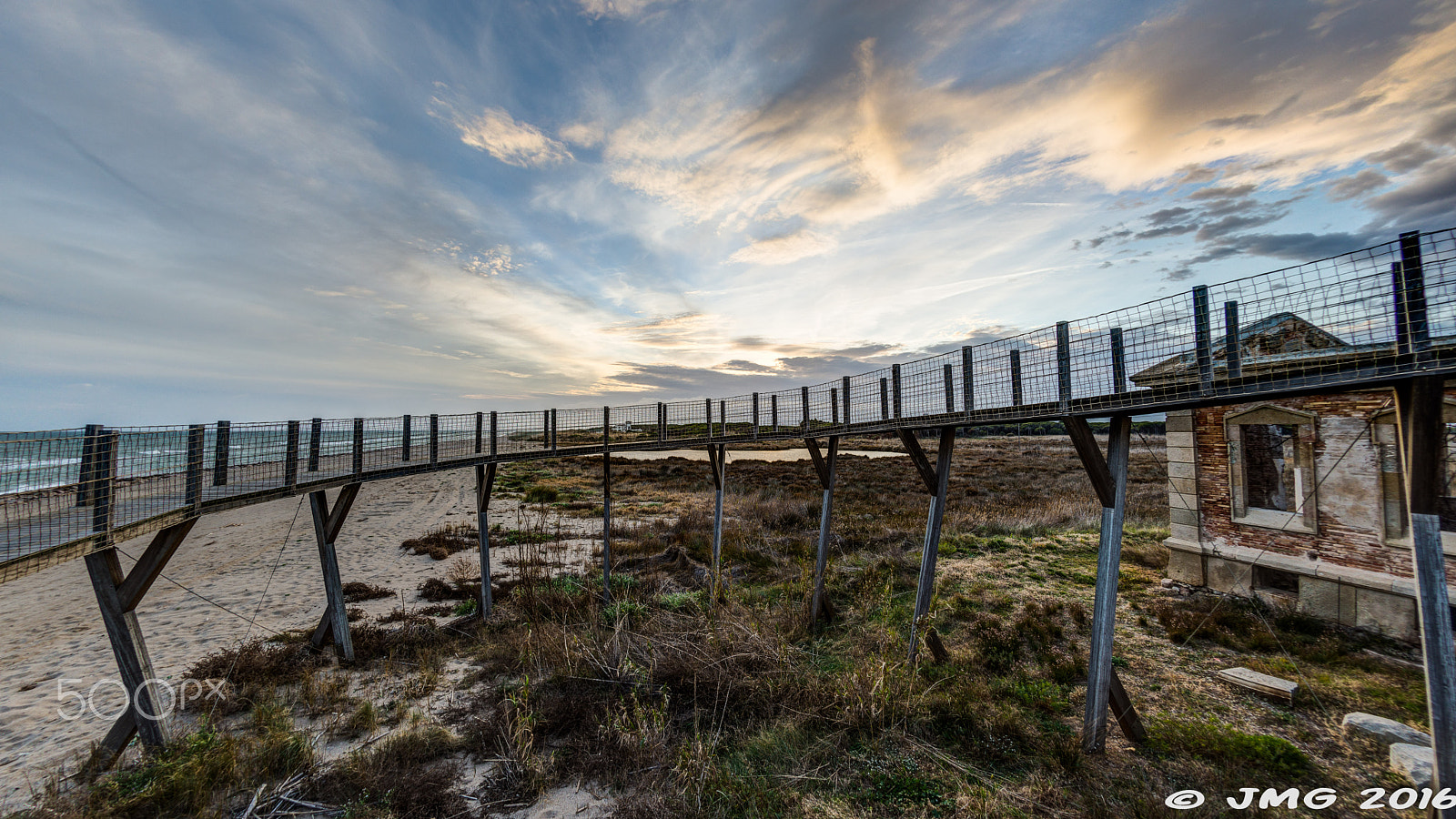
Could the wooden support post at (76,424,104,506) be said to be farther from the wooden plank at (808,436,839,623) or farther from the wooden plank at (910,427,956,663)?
the wooden plank at (910,427,956,663)

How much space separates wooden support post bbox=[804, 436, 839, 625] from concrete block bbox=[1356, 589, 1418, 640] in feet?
29.9

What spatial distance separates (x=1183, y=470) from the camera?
10531mm

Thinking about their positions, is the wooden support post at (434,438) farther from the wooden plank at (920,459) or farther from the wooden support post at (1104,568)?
the wooden support post at (1104,568)

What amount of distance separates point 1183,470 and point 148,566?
1760 cm

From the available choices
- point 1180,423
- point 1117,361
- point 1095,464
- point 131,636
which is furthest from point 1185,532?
point 131,636

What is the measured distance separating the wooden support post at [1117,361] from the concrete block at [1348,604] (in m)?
7.85

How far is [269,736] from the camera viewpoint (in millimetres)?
5797

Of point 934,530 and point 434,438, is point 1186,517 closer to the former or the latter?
point 934,530

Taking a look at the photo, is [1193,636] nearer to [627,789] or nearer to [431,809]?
[627,789]

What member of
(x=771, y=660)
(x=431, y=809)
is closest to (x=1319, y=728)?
(x=771, y=660)

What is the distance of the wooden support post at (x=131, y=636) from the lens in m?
5.37

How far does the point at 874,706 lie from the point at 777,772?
1603 mm

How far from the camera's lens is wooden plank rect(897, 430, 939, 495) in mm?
7974

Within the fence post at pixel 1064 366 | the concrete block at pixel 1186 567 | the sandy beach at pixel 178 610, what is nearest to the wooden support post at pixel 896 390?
the fence post at pixel 1064 366
